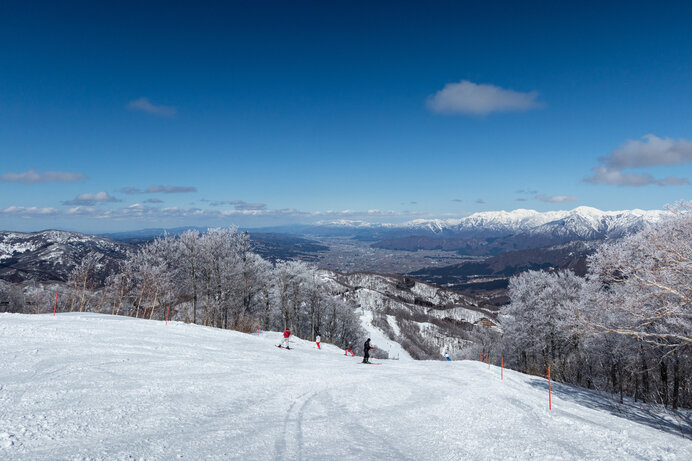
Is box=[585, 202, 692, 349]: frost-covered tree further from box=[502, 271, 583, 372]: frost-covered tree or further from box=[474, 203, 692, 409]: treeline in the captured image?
box=[502, 271, 583, 372]: frost-covered tree

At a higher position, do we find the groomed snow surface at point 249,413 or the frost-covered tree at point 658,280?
the frost-covered tree at point 658,280

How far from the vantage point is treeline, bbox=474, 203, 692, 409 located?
12625mm

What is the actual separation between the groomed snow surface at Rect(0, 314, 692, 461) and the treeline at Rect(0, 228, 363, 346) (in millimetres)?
19879

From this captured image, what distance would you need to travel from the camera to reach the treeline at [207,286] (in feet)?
132

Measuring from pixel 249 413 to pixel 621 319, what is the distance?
21438 mm

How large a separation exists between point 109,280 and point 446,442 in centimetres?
5143

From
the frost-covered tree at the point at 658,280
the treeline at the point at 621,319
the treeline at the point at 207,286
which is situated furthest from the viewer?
the treeline at the point at 207,286

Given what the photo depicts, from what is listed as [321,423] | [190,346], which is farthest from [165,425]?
[190,346]

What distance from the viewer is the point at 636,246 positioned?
1661 cm

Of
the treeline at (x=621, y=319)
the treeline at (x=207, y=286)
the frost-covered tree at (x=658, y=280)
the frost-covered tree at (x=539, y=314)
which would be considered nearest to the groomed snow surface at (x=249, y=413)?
the frost-covered tree at (x=658, y=280)

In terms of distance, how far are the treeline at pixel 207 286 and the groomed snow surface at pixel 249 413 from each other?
1988 centimetres

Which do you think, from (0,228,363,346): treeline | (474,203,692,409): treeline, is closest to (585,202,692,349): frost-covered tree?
(474,203,692,409): treeline

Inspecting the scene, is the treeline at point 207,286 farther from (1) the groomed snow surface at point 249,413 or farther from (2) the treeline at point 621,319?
(2) the treeline at point 621,319

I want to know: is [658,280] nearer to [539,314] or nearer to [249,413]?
[249,413]
